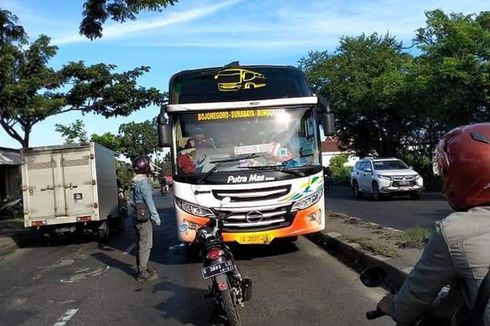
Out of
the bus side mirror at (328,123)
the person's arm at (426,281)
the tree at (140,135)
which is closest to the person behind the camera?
the person's arm at (426,281)

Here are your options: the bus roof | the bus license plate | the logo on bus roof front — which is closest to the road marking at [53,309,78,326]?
the bus license plate

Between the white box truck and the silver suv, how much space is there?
12203mm

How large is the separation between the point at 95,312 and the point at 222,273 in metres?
2.10

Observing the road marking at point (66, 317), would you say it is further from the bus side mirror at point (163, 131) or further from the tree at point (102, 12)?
the tree at point (102, 12)

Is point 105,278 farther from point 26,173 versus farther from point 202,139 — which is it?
point 26,173

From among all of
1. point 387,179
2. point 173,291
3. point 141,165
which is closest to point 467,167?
point 173,291

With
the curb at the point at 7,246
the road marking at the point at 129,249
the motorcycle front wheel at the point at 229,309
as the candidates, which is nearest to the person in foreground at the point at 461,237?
the motorcycle front wheel at the point at 229,309

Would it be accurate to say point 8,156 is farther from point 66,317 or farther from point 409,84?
point 66,317

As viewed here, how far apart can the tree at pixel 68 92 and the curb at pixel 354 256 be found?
9629 mm

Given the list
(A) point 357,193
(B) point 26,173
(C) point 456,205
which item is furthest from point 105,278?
(A) point 357,193

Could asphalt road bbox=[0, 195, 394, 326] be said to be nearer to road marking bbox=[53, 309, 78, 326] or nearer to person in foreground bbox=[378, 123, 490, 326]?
road marking bbox=[53, 309, 78, 326]

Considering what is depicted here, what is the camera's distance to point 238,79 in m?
10.5

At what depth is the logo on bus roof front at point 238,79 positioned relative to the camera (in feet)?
34.1

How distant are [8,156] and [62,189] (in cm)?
1637
